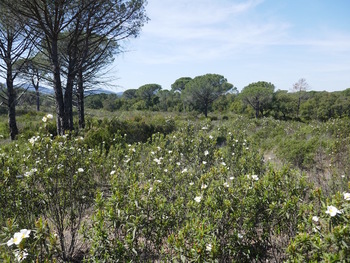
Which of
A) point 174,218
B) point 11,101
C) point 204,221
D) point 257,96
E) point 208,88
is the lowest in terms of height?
point 174,218

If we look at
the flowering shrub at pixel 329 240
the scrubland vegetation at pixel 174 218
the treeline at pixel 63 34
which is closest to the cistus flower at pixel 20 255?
the scrubland vegetation at pixel 174 218

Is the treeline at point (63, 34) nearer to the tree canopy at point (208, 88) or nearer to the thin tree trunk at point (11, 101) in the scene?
the thin tree trunk at point (11, 101)

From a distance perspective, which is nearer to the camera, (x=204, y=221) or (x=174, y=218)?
(x=204, y=221)

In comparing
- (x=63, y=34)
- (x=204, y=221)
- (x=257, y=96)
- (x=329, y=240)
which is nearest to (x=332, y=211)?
(x=329, y=240)

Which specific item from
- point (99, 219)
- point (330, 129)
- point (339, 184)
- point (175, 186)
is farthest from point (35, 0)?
point (330, 129)

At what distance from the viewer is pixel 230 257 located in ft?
7.82

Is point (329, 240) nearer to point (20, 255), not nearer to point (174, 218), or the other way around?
point (174, 218)

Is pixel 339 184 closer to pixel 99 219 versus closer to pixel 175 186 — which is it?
pixel 175 186

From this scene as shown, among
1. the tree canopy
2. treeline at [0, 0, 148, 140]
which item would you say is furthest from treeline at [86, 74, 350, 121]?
treeline at [0, 0, 148, 140]

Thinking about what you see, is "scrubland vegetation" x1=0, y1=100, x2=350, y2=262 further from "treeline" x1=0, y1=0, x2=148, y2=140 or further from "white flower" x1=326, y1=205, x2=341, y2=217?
"treeline" x1=0, y1=0, x2=148, y2=140

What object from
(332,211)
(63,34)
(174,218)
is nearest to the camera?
(332,211)

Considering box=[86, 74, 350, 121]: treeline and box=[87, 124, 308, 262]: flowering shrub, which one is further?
box=[86, 74, 350, 121]: treeline

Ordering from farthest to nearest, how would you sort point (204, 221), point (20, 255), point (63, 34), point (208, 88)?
point (208, 88), point (63, 34), point (204, 221), point (20, 255)

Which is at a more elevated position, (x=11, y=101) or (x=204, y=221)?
(x=11, y=101)
